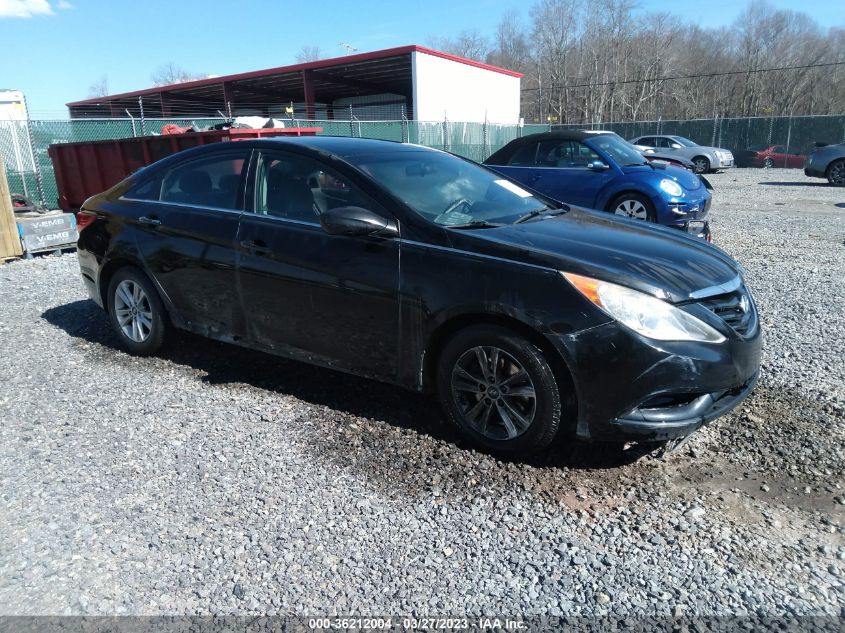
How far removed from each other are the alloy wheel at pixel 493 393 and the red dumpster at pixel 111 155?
762 cm

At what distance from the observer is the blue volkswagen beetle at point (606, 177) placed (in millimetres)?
8758

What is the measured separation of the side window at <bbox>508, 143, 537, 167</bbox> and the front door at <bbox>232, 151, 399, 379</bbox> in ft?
21.2

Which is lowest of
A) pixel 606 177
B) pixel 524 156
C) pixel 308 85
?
pixel 606 177

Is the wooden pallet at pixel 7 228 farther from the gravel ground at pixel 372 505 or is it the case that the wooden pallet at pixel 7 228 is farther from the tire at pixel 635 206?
the tire at pixel 635 206

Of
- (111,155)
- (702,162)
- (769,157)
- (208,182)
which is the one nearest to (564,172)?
(208,182)

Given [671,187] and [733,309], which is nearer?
[733,309]

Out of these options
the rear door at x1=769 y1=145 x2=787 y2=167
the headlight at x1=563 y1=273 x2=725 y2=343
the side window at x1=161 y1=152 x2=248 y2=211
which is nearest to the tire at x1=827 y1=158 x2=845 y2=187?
the rear door at x1=769 y1=145 x2=787 y2=167

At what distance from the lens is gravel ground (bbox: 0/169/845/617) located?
249 centimetres

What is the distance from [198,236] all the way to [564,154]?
6.71 m

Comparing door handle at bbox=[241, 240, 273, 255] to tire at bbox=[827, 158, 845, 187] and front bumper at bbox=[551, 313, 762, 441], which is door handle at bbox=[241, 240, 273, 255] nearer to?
front bumper at bbox=[551, 313, 762, 441]

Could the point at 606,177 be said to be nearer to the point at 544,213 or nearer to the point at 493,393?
the point at 544,213

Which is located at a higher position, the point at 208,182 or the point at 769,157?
the point at 208,182

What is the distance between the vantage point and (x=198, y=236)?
4.48 meters

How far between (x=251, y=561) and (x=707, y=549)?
198cm
